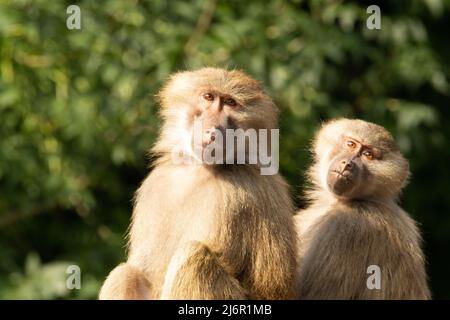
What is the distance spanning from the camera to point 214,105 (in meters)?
6.87

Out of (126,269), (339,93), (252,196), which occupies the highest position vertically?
(339,93)

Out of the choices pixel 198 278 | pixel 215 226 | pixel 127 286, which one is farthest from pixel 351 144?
pixel 127 286

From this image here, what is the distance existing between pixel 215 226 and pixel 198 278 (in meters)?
0.37

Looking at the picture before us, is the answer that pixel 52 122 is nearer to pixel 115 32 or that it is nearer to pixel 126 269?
pixel 115 32

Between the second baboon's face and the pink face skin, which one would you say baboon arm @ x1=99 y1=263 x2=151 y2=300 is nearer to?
the pink face skin

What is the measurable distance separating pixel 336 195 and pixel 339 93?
528 cm

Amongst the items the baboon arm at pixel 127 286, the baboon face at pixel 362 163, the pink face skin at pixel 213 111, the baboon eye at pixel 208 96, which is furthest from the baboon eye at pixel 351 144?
the baboon arm at pixel 127 286

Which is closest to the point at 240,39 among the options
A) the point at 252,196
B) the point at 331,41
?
the point at 331,41

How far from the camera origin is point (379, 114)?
11.9 meters

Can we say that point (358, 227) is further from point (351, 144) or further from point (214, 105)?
point (214, 105)

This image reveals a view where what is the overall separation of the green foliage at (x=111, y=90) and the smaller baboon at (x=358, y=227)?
102 inches

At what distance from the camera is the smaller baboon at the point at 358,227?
7.04 meters

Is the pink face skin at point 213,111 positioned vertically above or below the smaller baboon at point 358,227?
above

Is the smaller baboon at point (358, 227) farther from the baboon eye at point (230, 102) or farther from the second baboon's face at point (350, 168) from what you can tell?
the baboon eye at point (230, 102)
